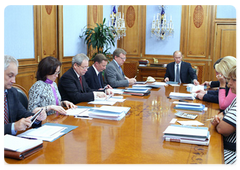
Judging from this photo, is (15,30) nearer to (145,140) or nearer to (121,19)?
(145,140)

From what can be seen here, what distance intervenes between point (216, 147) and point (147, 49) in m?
6.96

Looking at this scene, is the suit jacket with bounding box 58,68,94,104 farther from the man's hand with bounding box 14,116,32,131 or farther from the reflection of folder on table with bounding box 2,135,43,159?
the reflection of folder on table with bounding box 2,135,43,159

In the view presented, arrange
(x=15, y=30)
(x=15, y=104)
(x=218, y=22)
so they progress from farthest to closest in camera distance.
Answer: (x=218, y=22) → (x=15, y=30) → (x=15, y=104)

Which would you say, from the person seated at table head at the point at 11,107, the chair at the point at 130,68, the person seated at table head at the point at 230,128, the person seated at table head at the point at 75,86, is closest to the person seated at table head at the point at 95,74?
the person seated at table head at the point at 75,86

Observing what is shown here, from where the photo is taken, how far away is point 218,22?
7.78 meters

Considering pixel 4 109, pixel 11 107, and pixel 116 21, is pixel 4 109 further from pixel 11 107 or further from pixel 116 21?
pixel 116 21

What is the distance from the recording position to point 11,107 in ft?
6.87

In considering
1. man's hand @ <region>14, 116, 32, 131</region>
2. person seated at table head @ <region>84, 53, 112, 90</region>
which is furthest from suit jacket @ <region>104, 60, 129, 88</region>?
man's hand @ <region>14, 116, 32, 131</region>

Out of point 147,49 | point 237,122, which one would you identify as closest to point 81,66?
point 237,122

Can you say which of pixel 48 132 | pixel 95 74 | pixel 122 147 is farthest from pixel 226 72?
pixel 95 74

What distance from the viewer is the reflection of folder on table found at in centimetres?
143

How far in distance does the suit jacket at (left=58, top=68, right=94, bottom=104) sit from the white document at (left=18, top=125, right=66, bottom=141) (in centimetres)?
110

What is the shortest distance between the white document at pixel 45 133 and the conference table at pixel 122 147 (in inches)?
2.5

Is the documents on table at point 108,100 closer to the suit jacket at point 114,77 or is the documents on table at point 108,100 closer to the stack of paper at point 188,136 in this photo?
the suit jacket at point 114,77
